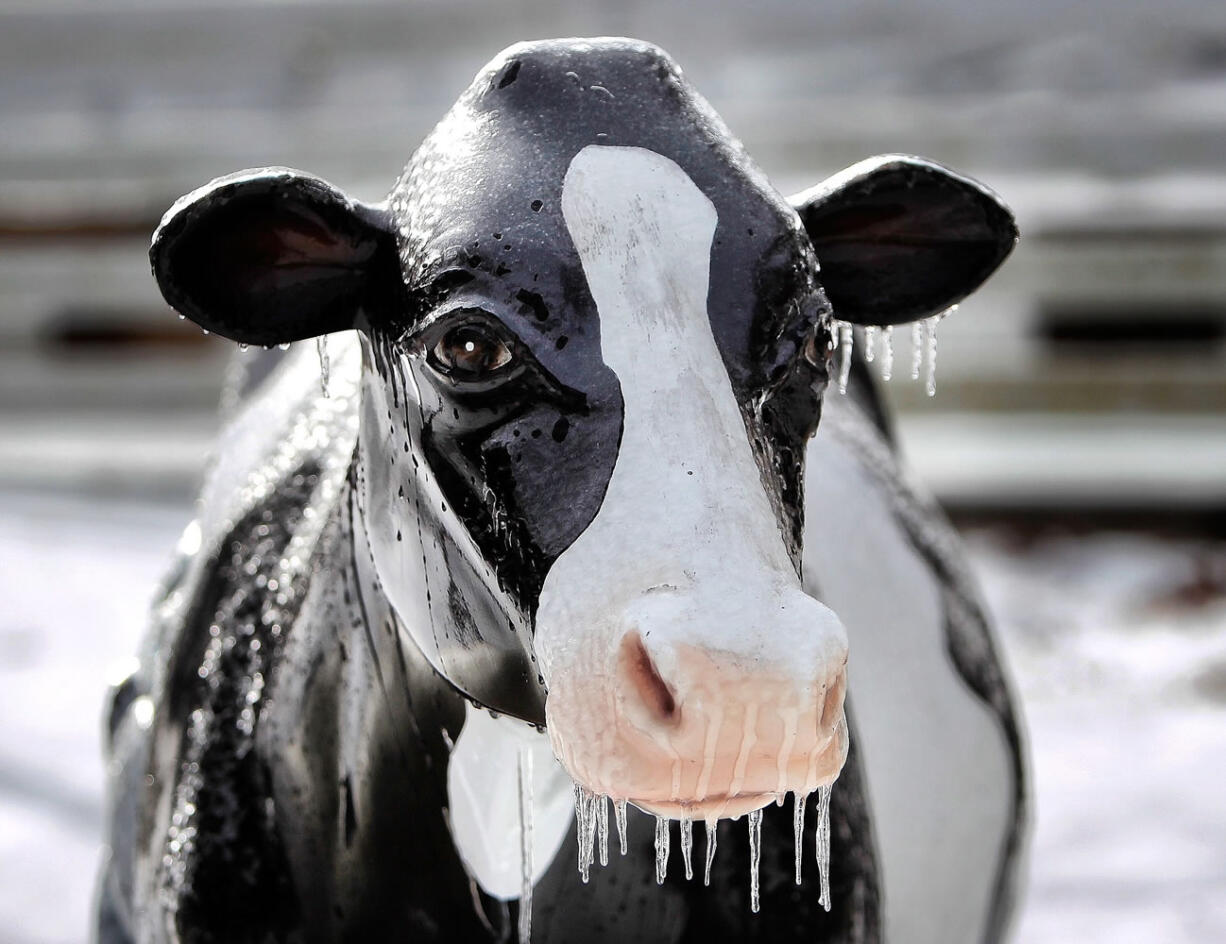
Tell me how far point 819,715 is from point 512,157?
42cm

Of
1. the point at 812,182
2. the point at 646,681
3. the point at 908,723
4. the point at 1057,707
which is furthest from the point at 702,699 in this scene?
the point at 812,182

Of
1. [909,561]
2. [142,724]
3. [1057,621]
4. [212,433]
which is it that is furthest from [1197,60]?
[142,724]

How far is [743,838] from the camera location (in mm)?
1153

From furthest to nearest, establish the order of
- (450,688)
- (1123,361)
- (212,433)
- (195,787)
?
(212,433) → (1123,361) → (195,787) → (450,688)

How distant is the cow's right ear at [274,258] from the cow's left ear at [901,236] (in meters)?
0.32

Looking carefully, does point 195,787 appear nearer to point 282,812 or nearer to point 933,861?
point 282,812

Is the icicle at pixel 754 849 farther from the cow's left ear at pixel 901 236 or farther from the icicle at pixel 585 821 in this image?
the cow's left ear at pixel 901 236

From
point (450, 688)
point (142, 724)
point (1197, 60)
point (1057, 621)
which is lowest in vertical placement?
point (450, 688)

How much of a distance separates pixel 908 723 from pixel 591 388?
28.7 inches

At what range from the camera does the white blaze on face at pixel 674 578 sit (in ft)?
2.60

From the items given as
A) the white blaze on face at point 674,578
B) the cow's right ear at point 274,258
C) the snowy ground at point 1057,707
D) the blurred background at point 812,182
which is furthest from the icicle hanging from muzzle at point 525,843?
the blurred background at point 812,182

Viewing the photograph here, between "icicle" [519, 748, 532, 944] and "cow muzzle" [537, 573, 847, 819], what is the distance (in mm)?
246

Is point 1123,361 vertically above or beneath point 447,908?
above

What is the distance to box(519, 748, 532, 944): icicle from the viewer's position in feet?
3.61
